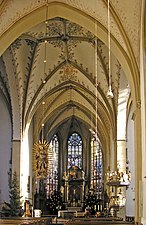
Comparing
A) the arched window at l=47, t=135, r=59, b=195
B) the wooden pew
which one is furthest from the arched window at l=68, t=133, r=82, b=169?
the wooden pew

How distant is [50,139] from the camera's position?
3125cm

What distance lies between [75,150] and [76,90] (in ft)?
35.0

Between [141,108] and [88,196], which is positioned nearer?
[141,108]

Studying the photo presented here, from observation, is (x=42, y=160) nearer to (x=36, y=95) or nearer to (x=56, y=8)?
(x=36, y=95)

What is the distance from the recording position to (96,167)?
105 ft

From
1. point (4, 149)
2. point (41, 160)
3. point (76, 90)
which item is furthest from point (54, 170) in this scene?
point (41, 160)

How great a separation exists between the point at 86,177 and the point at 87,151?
1762 millimetres

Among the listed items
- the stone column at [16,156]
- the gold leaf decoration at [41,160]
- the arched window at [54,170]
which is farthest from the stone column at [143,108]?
the arched window at [54,170]

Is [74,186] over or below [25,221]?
over

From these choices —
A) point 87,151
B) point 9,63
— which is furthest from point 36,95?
point 87,151

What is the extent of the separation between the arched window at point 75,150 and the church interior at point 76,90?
5.08 ft

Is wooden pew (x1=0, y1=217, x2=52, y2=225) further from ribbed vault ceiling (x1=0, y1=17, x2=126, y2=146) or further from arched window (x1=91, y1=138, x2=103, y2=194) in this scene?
arched window (x1=91, y1=138, x2=103, y2=194)

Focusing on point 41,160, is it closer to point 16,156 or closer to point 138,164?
point 16,156

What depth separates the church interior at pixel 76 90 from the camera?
13070 millimetres
